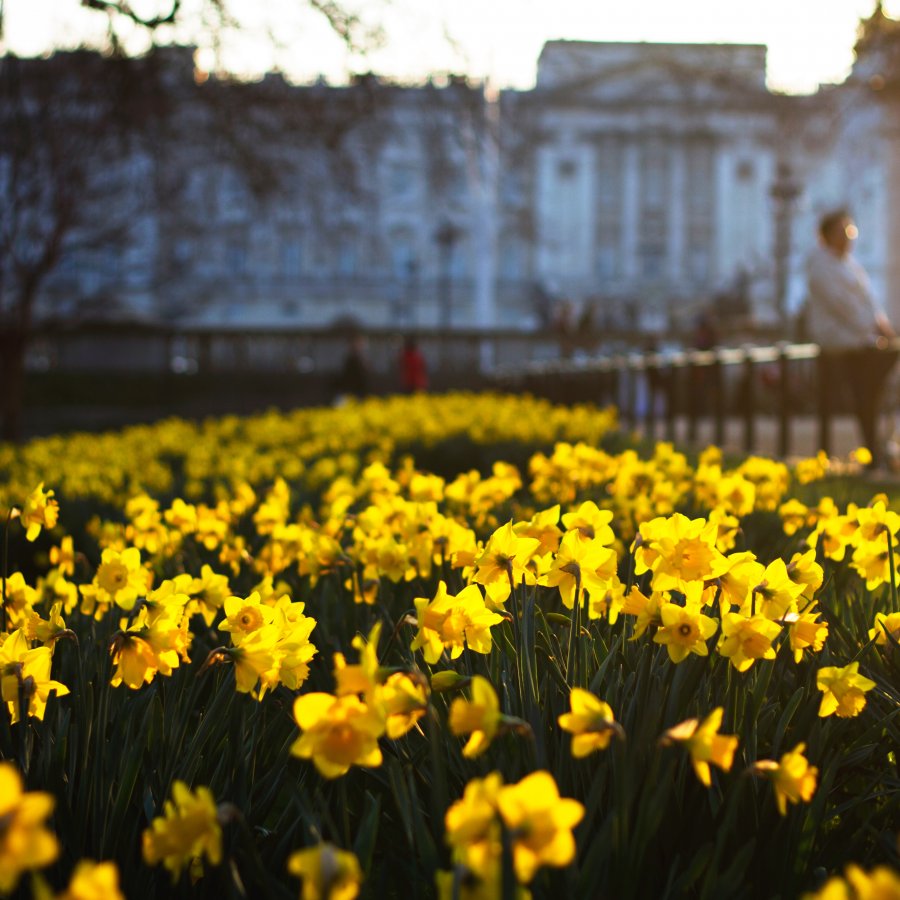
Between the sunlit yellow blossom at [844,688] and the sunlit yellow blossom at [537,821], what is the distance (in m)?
0.70

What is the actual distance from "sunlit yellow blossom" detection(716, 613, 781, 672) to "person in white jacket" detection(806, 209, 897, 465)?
6.54 meters

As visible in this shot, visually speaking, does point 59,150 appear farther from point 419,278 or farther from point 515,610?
point 419,278

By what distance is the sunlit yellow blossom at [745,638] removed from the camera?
1674 millimetres

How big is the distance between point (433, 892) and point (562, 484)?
7.83 feet

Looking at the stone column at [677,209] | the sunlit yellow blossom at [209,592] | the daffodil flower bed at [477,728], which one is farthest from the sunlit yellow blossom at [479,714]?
the stone column at [677,209]

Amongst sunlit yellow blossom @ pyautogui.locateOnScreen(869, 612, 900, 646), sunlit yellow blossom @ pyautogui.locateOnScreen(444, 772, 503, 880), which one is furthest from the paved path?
sunlit yellow blossom @ pyautogui.locateOnScreen(444, 772, 503, 880)

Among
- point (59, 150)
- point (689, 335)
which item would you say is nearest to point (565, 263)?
point (689, 335)

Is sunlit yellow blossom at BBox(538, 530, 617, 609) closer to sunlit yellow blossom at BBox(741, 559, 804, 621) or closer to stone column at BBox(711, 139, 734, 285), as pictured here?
sunlit yellow blossom at BBox(741, 559, 804, 621)

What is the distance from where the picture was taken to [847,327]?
830 centimetres

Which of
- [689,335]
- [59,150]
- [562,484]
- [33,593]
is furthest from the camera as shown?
[689,335]

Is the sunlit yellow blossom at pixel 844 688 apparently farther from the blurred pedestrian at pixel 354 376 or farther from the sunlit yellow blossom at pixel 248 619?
the blurred pedestrian at pixel 354 376

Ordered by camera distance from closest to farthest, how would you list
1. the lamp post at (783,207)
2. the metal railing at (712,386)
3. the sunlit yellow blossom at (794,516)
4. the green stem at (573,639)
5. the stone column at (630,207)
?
the green stem at (573,639)
the sunlit yellow blossom at (794,516)
the metal railing at (712,386)
the lamp post at (783,207)
the stone column at (630,207)

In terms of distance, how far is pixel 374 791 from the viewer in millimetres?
1940

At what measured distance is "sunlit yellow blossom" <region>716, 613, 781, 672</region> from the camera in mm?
1674
